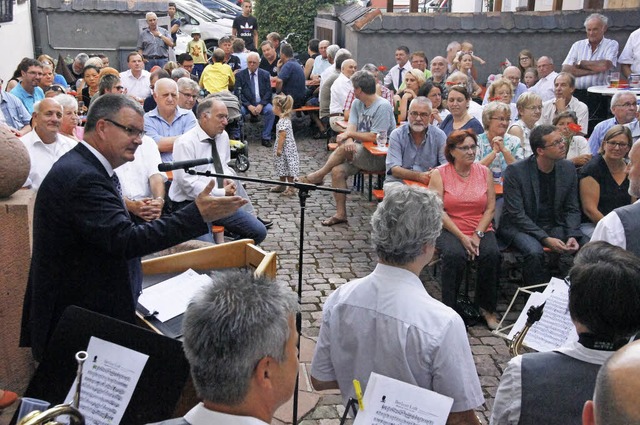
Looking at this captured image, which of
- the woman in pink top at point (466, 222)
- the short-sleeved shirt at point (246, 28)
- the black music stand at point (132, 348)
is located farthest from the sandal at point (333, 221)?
the short-sleeved shirt at point (246, 28)

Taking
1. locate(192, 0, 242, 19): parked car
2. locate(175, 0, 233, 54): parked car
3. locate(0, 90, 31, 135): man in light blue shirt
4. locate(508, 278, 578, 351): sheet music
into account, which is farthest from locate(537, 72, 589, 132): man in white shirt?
locate(192, 0, 242, 19): parked car

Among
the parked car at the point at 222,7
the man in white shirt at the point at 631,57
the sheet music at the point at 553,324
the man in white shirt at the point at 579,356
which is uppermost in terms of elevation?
the parked car at the point at 222,7

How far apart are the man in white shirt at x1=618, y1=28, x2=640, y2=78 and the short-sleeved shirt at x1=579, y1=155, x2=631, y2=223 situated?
17.3 ft

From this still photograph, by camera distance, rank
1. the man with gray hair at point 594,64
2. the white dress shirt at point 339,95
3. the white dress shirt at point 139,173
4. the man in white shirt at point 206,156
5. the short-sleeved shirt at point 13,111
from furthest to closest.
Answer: the white dress shirt at point 339,95, the man with gray hair at point 594,64, the short-sleeved shirt at point 13,111, the man in white shirt at point 206,156, the white dress shirt at point 139,173

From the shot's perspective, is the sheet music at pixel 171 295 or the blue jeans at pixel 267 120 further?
the blue jeans at pixel 267 120

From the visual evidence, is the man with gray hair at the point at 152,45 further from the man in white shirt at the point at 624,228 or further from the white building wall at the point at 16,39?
the man in white shirt at the point at 624,228

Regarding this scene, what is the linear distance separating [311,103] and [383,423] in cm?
1156

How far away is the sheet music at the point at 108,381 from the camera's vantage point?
2707 millimetres

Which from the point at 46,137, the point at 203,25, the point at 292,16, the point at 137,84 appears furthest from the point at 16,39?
the point at 46,137

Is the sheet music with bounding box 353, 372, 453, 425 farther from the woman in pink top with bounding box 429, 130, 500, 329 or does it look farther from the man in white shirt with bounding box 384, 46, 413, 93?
the man in white shirt with bounding box 384, 46, 413, 93

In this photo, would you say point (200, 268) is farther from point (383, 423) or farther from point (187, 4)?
point (187, 4)

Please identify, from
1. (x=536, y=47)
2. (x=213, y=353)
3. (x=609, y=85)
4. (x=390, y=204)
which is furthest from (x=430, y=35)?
(x=213, y=353)

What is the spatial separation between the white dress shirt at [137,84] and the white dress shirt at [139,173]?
5.35 metres

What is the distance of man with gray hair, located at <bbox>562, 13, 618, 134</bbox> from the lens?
10.8 meters
